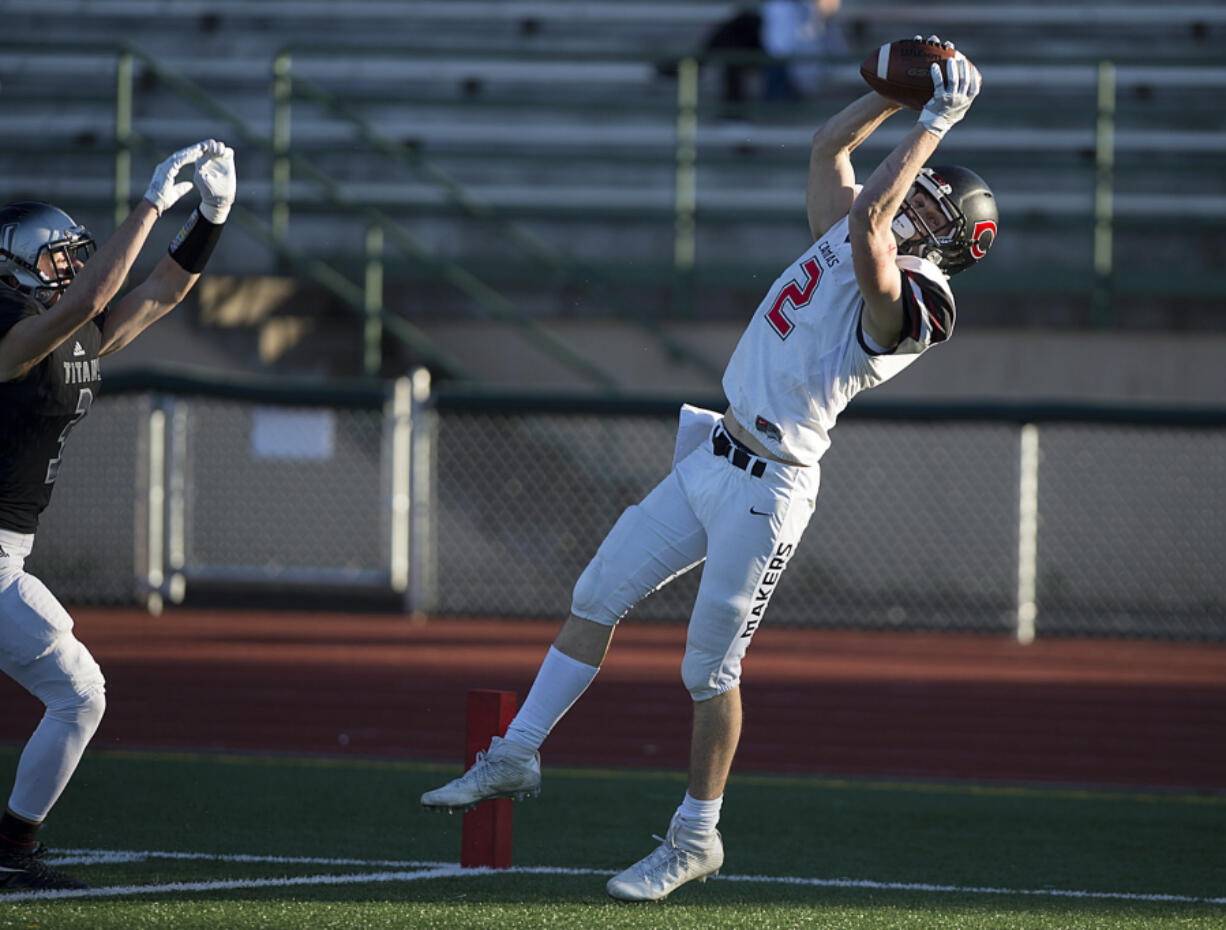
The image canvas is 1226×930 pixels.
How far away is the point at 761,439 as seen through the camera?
15.6 feet

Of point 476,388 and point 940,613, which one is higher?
point 476,388

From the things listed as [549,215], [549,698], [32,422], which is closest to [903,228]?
[549,698]

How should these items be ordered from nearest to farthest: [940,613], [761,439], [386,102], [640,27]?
[761,439] < [940,613] < [386,102] < [640,27]

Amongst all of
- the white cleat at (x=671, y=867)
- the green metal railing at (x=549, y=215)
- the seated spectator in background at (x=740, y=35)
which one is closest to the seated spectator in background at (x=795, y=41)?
the seated spectator in background at (x=740, y=35)

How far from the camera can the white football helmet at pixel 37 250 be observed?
15.7ft

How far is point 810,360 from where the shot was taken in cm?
471

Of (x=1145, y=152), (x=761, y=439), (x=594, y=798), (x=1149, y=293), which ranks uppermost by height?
(x=1145, y=152)

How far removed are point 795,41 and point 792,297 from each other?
34.2 feet

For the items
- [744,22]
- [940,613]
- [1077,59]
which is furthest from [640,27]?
[940,613]

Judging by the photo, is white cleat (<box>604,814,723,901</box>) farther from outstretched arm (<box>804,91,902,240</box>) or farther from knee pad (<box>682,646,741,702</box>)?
outstretched arm (<box>804,91,902,240</box>)

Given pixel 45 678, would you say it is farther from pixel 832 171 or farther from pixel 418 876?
pixel 832 171

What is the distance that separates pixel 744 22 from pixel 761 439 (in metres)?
10.2

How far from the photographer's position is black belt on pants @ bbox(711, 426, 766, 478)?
4.75m

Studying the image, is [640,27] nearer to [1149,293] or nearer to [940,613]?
[1149,293]
